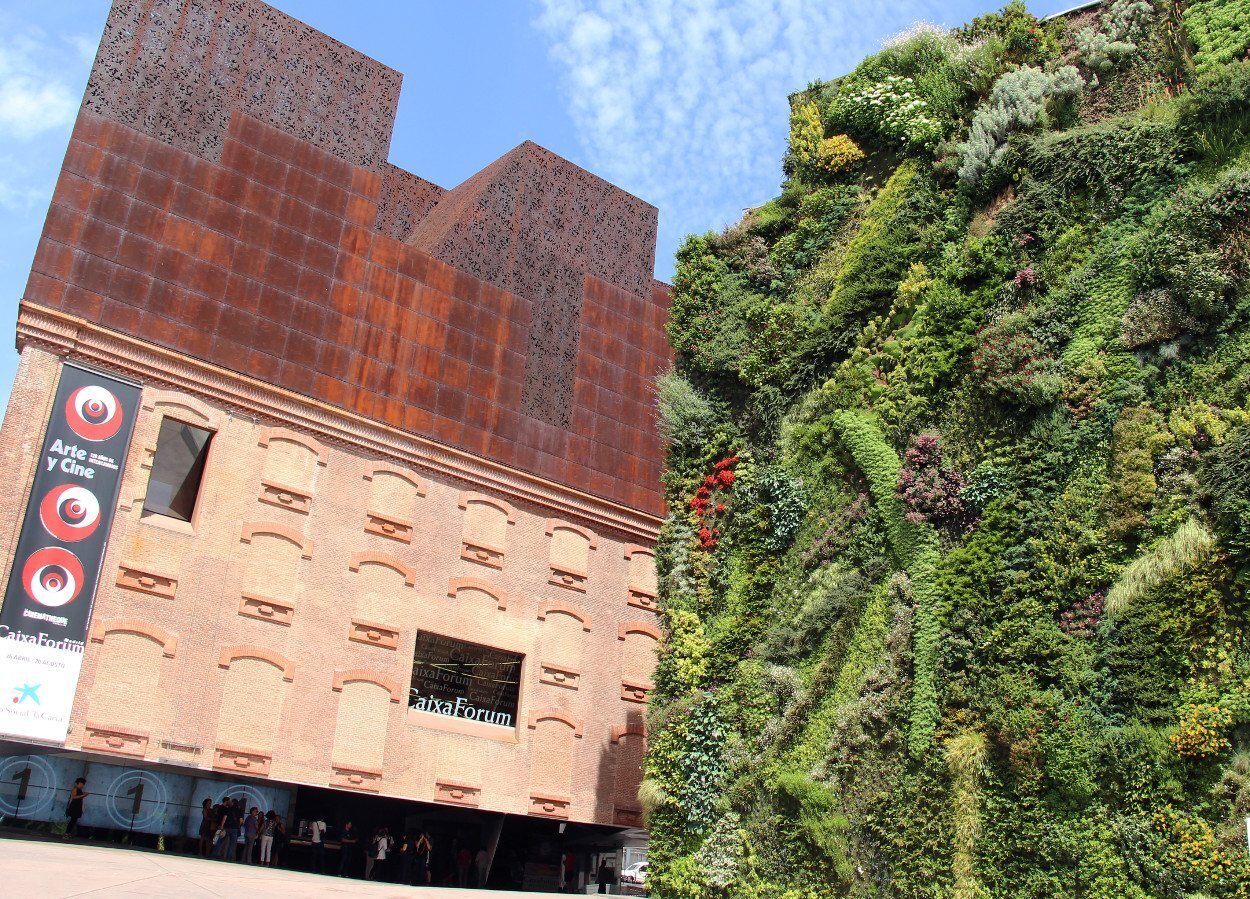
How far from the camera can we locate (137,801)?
25719mm

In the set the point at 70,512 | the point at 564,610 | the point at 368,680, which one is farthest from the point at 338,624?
the point at 564,610

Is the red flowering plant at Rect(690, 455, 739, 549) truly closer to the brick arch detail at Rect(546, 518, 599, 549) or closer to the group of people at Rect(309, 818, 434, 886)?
the brick arch detail at Rect(546, 518, 599, 549)

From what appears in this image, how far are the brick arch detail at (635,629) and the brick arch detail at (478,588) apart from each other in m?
3.92

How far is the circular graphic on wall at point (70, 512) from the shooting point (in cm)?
2372

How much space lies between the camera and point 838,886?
58.2ft

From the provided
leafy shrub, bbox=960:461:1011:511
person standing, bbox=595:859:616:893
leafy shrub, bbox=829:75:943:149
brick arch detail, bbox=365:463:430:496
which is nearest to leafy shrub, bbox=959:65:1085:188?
leafy shrub, bbox=829:75:943:149

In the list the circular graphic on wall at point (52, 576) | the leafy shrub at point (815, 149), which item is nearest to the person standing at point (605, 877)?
the circular graphic on wall at point (52, 576)

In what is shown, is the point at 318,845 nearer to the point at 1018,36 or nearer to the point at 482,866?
the point at 482,866

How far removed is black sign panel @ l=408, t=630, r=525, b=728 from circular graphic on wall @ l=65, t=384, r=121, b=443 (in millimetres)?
8873

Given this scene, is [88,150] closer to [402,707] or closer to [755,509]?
[402,707]

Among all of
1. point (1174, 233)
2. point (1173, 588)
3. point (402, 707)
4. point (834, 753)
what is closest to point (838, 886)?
point (834, 753)

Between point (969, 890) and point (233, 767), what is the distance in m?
16.1

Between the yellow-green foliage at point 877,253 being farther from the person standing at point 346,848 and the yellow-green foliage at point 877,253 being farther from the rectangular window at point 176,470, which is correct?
the person standing at point 346,848

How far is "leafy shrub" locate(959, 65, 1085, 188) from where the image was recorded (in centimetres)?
2008
